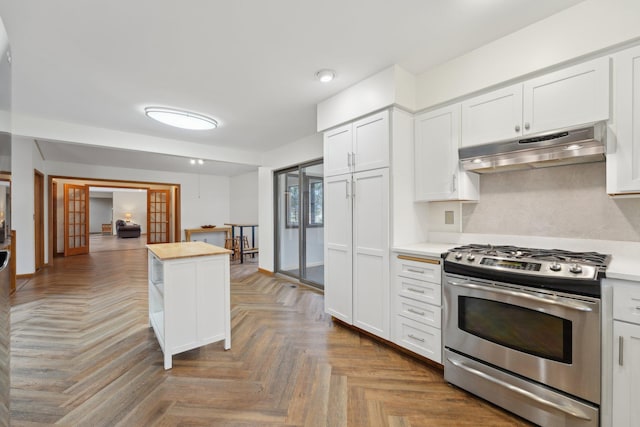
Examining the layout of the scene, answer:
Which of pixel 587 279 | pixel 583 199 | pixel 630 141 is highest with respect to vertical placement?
pixel 630 141

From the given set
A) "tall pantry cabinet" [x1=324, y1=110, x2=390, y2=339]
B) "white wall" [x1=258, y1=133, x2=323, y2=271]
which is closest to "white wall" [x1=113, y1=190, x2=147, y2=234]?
"white wall" [x1=258, y1=133, x2=323, y2=271]

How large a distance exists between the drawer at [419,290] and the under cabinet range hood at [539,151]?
997 mm

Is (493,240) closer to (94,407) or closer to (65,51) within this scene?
(94,407)

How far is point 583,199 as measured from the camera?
6.46 feet

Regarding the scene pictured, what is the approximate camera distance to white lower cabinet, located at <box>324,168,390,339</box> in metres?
2.52

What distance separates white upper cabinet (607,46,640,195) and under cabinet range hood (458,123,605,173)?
8cm

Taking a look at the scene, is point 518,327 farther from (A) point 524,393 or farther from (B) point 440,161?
(B) point 440,161

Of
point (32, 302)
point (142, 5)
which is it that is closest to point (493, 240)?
point (142, 5)

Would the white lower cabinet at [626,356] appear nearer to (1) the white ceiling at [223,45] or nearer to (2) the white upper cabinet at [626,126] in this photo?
(2) the white upper cabinet at [626,126]

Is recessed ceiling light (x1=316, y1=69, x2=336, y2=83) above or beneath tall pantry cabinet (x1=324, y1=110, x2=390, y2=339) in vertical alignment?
above

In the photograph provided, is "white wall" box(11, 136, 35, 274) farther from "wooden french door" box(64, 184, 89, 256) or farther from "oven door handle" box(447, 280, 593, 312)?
"oven door handle" box(447, 280, 593, 312)

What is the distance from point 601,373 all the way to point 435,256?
3.38ft

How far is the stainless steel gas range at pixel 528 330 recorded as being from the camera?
4.90 feet

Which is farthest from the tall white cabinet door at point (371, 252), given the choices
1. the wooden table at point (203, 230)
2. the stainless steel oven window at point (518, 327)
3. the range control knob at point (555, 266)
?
the wooden table at point (203, 230)
